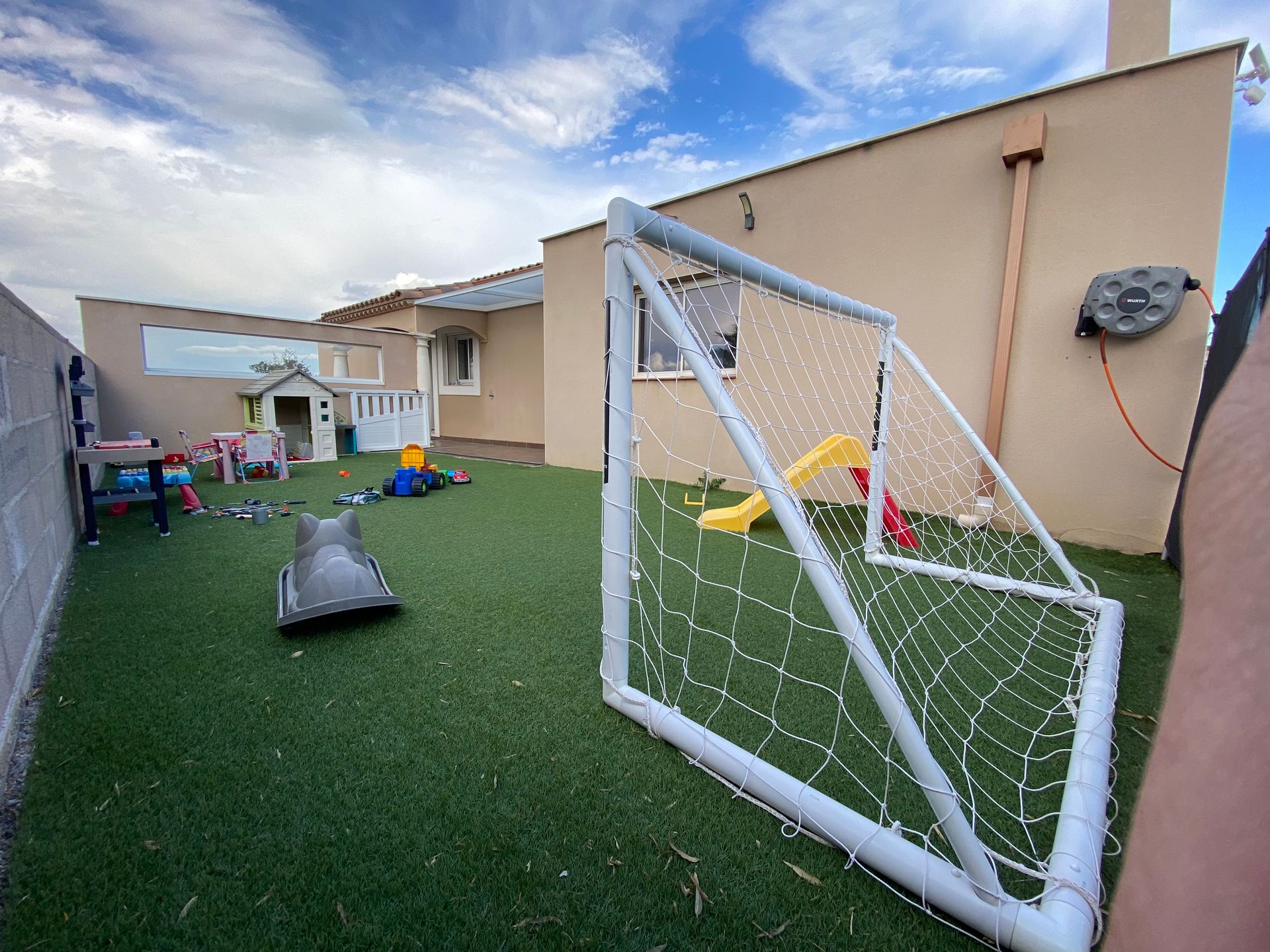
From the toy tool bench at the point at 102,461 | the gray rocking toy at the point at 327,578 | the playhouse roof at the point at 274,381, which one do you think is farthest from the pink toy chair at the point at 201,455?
the gray rocking toy at the point at 327,578

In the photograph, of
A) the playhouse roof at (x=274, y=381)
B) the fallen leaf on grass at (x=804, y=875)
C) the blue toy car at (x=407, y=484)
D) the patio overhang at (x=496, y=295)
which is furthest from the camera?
the patio overhang at (x=496, y=295)

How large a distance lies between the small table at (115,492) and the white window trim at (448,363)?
7229mm

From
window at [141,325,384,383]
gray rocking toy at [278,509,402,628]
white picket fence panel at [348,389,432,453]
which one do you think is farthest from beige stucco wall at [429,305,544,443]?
gray rocking toy at [278,509,402,628]

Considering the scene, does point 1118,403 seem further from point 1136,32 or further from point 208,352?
point 208,352

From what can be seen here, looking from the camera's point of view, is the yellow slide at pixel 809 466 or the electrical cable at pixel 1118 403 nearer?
the electrical cable at pixel 1118 403

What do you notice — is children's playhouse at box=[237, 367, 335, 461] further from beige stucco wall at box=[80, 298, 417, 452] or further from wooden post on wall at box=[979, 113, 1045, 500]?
wooden post on wall at box=[979, 113, 1045, 500]

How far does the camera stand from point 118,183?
5062 millimetres

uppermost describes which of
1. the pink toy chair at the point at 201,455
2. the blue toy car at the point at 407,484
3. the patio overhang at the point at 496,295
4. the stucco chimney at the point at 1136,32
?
the stucco chimney at the point at 1136,32

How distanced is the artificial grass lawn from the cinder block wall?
0.12m

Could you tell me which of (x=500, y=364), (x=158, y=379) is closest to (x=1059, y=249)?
(x=500, y=364)

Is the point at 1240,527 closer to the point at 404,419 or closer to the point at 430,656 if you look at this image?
the point at 430,656

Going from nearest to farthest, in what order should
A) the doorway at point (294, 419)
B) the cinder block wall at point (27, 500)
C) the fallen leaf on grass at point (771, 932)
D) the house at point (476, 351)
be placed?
the fallen leaf on grass at point (771, 932) < the cinder block wall at point (27, 500) < the doorway at point (294, 419) < the house at point (476, 351)

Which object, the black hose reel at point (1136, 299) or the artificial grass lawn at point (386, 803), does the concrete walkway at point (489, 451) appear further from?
the black hose reel at point (1136, 299)

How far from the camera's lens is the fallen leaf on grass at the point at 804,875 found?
3.98 feet
